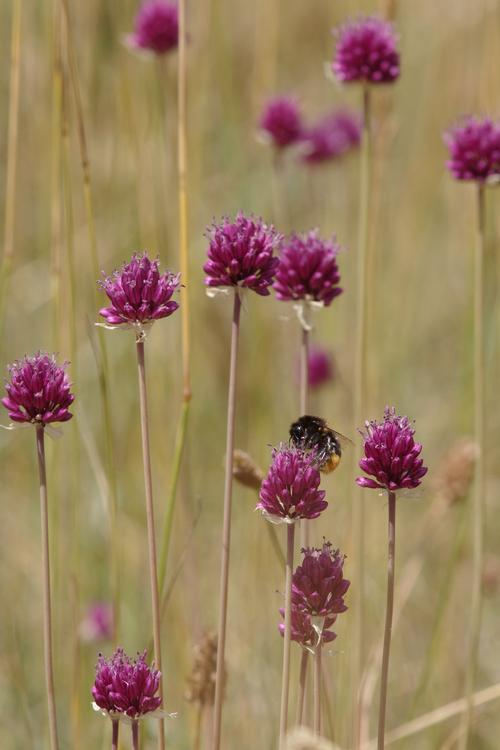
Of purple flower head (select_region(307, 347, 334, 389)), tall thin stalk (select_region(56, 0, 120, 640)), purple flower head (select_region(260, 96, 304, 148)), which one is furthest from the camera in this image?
purple flower head (select_region(307, 347, 334, 389))

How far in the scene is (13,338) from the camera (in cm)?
343

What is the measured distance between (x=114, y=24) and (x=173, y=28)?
0.13 metres

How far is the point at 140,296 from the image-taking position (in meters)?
1.04

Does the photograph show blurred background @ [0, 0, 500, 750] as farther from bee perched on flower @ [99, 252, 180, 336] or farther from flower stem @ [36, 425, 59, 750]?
flower stem @ [36, 425, 59, 750]

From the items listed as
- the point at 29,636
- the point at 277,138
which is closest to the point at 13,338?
the point at 29,636

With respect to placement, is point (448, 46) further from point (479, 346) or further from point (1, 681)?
point (1, 681)

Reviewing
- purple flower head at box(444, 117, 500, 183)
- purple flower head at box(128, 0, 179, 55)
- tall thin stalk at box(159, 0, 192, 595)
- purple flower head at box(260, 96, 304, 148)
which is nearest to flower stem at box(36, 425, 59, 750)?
tall thin stalk at box(159, 0, 192, 595)

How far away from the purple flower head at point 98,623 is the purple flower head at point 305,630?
1422 millimetres

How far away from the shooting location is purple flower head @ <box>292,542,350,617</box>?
0.97m

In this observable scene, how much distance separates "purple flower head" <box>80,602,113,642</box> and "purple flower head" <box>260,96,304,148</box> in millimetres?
1127

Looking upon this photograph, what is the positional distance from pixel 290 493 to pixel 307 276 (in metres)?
0.42

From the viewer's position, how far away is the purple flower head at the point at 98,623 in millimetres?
2381

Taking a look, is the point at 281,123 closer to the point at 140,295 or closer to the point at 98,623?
the point at 98,623

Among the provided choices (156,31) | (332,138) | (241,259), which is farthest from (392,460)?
(332,138)
